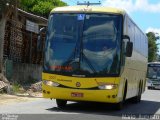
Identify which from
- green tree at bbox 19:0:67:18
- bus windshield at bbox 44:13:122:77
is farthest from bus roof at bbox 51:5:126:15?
green tree at bbox 19:0:67:18

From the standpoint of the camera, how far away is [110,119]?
13852 mm

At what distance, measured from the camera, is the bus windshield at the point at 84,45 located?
50.9 ft

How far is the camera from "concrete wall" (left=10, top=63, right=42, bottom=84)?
2817 cm

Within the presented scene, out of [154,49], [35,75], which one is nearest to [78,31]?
[35,75]

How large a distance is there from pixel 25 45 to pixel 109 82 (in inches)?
715

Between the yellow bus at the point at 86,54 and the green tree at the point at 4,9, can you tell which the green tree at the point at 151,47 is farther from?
the yellow bus at the point at 86,54

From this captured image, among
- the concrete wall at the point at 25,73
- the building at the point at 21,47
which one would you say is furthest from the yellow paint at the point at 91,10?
the concrete wall at the point at 25,73

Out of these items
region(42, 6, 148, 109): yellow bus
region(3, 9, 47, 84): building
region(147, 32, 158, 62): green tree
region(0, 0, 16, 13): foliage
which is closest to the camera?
region(42, 6, 148, 109): yellow bus

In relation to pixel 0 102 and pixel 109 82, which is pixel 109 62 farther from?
pixel 0 102

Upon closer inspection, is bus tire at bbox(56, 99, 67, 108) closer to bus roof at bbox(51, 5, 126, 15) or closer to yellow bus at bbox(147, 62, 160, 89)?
bus roof at bbox(51, 5, 126, 15)

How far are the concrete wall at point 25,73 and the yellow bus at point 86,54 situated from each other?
1132 centimetres

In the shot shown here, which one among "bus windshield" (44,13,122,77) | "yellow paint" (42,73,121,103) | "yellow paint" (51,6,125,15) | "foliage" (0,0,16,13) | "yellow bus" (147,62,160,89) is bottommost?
"yellow bus" (147,62,160,89)

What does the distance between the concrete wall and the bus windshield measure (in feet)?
37.2

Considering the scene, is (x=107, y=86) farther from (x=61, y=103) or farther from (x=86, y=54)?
(x=61, y=103)
